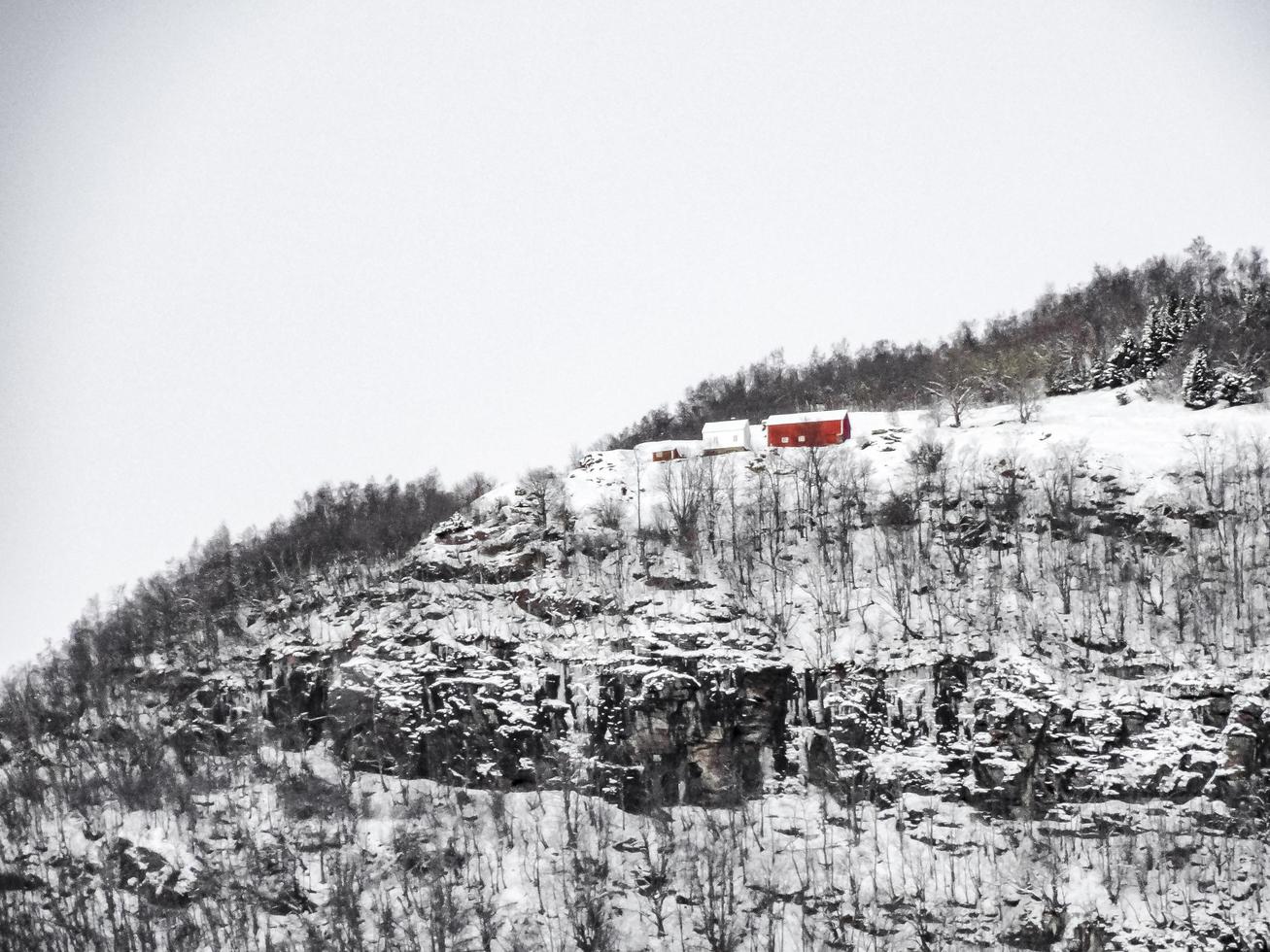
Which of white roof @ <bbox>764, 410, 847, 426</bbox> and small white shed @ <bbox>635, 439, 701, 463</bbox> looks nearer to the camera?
white roof @ <bbox>764, 410, 847, 426</bbox>

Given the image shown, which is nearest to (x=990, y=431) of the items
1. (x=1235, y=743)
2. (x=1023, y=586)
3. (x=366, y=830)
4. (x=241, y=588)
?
(x=1023, y=586)

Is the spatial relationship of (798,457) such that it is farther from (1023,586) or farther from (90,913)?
(90,913)

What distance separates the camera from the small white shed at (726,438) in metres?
84.1

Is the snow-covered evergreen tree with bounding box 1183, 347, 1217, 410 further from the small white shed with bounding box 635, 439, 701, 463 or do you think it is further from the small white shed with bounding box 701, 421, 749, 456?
the small white shed with bounding box 635, 439, 701, 463

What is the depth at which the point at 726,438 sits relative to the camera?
278 feet

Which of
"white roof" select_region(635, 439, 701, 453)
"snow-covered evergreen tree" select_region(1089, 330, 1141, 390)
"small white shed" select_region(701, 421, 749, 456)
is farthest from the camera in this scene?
"snow-covered evergreen tree" select_region(1089, 330, 1141, 390)

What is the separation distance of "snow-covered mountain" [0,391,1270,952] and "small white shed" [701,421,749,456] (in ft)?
33.7

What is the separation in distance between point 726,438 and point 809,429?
7951mm

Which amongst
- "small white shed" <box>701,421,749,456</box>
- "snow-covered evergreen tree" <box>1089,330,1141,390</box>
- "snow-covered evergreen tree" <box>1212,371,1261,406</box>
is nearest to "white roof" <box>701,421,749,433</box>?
"small white shed" <box>701,421,749,456</box>

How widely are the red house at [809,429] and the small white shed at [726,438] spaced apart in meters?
2.35

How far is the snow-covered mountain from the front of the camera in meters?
43.4

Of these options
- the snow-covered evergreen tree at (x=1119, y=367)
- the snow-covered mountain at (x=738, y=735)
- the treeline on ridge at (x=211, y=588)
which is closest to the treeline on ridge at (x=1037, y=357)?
the snow-covered evergreen tree at (x=1119, y=367)

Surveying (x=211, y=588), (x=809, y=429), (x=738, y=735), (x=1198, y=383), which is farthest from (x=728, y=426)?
(x=211, y=588)

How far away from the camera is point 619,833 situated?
49.0 meters
